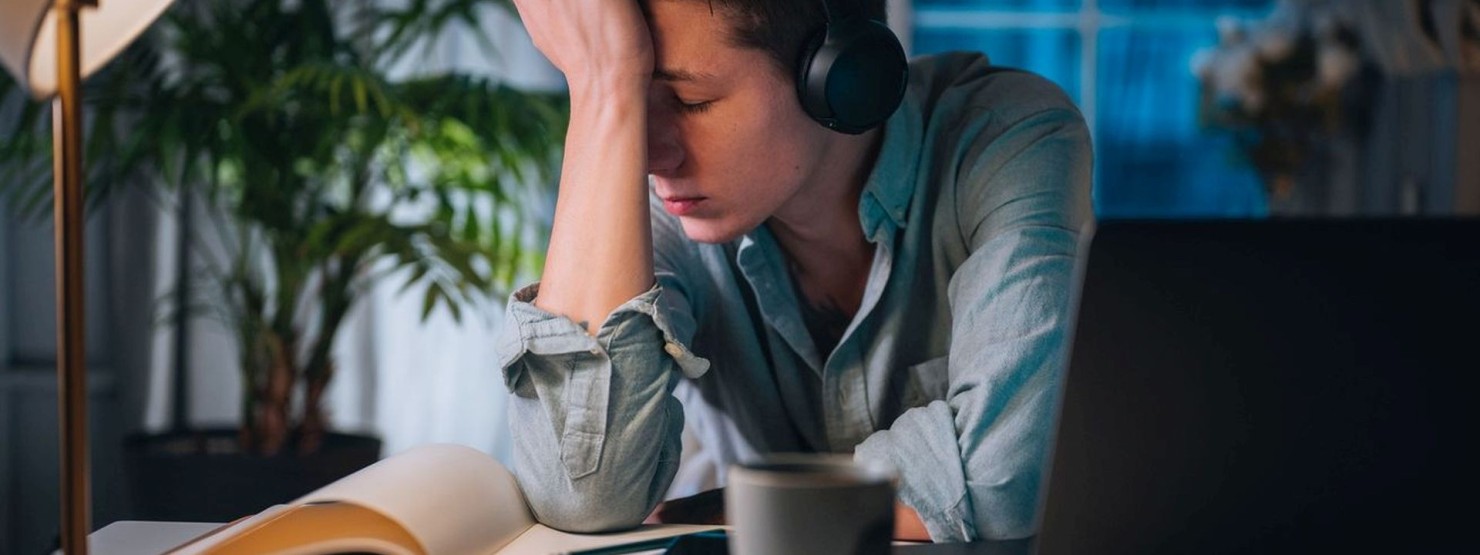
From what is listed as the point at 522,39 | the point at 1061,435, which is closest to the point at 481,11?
the point at 522,39

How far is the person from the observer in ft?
3.06

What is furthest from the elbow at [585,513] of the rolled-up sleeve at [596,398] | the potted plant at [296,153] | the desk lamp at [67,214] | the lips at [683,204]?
the potted plant at [296,153]

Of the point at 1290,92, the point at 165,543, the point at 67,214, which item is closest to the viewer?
the point at 67,214

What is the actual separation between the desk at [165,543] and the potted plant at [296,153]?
109 cm

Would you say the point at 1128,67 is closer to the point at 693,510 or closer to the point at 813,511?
the point at 693,510

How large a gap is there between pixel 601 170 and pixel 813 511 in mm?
452

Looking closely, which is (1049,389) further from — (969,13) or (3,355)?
(969,13)

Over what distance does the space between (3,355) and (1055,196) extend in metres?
2.27

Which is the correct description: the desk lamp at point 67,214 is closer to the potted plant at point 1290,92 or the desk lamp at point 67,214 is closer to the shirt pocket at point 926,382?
the shirt pocket at point 926,382

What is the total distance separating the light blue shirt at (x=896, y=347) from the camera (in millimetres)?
918

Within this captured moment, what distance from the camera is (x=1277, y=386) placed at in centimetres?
59

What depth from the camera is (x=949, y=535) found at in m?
0.90

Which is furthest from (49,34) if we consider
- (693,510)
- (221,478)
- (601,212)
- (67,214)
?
(221,478)

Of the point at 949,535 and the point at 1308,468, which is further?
the point at 949,535
